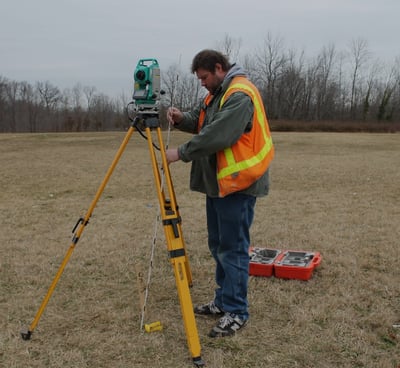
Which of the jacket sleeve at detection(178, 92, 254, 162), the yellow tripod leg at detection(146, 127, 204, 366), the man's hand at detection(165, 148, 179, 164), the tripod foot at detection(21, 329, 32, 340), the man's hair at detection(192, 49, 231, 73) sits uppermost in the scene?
the man's hair at detection(192, 49, 231, 73)

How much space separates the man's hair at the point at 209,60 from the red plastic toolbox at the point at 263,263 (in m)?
2.25

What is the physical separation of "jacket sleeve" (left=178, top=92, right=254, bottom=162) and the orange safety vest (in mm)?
76

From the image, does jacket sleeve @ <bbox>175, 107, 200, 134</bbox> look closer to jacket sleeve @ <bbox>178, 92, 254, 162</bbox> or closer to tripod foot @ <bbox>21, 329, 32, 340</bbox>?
jacket sleeve @ <bbox>178, 92, 254, 162</bbox>

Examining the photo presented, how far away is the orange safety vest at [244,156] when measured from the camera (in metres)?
3.04

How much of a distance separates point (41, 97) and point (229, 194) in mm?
68603

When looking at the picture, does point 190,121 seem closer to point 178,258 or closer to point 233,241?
point 233,241

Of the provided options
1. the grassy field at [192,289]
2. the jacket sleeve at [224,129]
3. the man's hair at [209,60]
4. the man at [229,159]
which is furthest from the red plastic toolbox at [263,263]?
the man's hair at [209,60]

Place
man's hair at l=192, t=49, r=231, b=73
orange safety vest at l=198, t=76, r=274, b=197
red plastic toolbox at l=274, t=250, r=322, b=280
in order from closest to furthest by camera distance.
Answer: orange safety vest at l=198, t=76, r=274, b=197 < man's hair at l=192, t=49, r=231, b=73 < red plastic toolbox at l=274, t=250, r=322, b=280

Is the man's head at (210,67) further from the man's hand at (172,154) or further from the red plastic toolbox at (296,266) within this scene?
the red plastic toolbox at (296,266)

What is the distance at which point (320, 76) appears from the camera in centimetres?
6059

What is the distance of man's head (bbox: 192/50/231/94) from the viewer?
3145 millimetres

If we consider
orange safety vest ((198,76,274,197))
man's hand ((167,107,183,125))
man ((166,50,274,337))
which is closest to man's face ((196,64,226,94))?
man ((166,50,274,337))

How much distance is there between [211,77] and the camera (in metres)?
3.20

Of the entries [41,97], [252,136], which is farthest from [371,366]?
[41,97]
